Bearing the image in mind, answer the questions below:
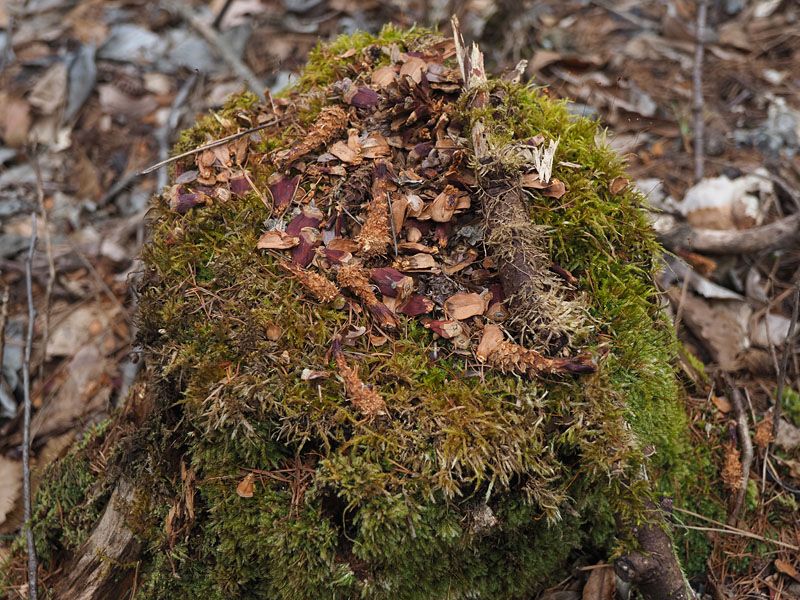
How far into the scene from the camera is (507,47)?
4762mm

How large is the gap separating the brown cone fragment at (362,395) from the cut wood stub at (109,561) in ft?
3.68

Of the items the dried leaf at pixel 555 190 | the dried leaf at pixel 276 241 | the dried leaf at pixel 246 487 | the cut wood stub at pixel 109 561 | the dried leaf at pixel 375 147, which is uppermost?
the dried leaf at pixel 375 147

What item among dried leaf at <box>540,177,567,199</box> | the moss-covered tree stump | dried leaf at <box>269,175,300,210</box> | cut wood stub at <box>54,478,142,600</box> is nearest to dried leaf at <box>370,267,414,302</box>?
the moss-covered tree stump

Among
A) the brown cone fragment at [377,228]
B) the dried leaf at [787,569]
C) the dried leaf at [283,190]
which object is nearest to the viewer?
the brown cone fragment at [377,228]

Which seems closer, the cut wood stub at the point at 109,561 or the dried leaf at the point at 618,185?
the cut wood stub at the point at 109,561

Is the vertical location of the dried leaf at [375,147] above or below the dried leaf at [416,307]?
above

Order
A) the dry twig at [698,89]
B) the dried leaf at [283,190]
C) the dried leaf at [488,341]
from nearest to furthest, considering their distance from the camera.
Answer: the dried leaf at [488,341] → the dried leaf at [283,190] → the dry twig at [698,89]

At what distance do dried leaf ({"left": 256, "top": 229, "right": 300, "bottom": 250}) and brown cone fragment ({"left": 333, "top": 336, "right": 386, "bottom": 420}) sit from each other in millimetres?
580

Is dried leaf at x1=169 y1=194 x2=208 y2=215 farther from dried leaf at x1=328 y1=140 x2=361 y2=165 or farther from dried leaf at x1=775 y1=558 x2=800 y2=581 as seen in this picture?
dried leaf at x1=775 y1=558 x2=800 y2=581

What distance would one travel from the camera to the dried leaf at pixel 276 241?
2215 mm

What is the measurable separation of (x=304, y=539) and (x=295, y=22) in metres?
5.23

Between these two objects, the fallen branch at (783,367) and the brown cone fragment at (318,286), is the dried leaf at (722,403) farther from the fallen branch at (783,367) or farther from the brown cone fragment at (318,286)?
the brown cone fragment at (318,286)

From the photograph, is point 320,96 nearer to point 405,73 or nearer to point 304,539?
point 405,73

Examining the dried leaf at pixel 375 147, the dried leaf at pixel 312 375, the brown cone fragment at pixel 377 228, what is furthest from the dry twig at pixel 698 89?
the dried leaf at pixel 312 375
